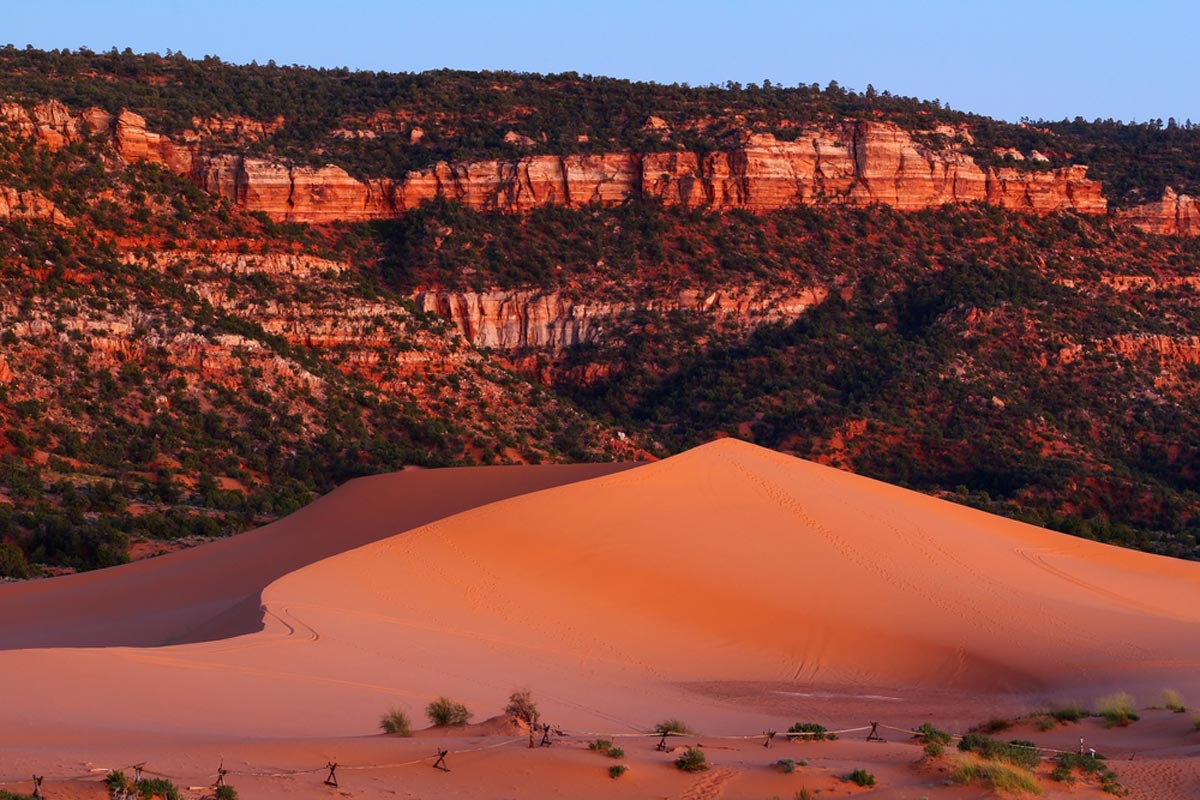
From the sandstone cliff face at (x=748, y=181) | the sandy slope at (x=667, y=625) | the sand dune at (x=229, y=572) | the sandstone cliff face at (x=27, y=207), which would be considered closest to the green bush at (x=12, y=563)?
the sand dune at (x=229, y=572)

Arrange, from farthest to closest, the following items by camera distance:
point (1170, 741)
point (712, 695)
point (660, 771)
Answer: point (712, 695) < point (1170, 741) < point (660, 771)

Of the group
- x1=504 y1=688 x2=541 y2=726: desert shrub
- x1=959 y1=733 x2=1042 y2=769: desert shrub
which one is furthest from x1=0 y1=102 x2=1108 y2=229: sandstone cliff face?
x1=959 y1=733 x2=1042 y2=769: desert shrub

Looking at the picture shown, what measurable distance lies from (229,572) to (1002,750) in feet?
53.5

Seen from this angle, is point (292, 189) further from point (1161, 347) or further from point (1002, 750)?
point (1002, 750)

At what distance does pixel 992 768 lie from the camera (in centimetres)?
1350

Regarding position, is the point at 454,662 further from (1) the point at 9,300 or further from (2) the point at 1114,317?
(2) the point at 1114,317

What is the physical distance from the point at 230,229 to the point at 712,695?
3836 centimetres

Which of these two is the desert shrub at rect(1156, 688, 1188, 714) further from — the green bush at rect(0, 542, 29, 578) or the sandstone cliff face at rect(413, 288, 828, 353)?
the sandstone cliff face at rect(413, 288, 828, 353)

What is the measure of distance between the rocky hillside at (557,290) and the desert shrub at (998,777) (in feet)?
82.4

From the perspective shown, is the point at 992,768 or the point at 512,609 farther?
the point at 512,609

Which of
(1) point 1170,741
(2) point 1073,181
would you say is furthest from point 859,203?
(1) point 1170,741

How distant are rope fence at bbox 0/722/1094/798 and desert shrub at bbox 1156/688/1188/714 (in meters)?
2.00

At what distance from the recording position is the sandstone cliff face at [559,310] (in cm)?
6200

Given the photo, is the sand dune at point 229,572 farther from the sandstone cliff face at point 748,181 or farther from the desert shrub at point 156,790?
the sandstone cliff face at point 748,181
